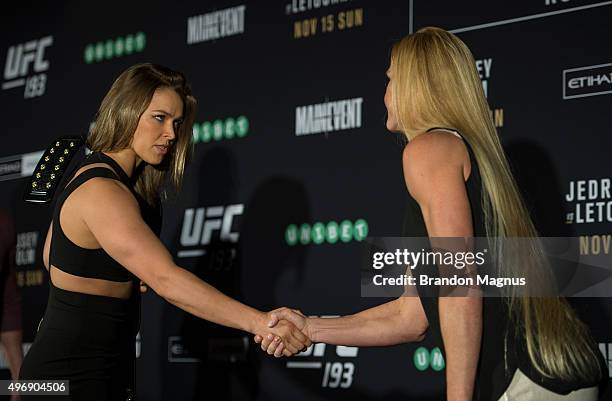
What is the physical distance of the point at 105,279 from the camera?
216 centimetres

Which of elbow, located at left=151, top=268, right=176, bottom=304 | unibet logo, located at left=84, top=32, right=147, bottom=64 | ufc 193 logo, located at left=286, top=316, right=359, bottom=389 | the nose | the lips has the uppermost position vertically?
unibet logo, located at left=84, top=32, right=147, bottom=64

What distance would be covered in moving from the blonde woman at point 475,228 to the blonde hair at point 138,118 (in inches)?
31.4

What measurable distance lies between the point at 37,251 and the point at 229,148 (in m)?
1.31

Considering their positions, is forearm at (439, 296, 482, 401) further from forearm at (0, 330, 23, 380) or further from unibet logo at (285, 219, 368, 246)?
forearm at (0, 330, 23, 380)

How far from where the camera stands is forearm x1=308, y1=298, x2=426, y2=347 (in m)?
2.17

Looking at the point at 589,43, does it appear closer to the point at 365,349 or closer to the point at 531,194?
the point at 531,194

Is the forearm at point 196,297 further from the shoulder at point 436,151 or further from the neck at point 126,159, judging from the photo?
the shoulder at point 436,151

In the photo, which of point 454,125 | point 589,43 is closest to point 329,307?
point 589,43

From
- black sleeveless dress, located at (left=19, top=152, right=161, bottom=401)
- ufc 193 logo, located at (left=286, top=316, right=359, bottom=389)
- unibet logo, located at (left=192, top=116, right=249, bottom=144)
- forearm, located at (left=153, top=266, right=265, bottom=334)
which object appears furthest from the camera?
unibet logo, located at (left=192, top=116, right=249, bottom=144)

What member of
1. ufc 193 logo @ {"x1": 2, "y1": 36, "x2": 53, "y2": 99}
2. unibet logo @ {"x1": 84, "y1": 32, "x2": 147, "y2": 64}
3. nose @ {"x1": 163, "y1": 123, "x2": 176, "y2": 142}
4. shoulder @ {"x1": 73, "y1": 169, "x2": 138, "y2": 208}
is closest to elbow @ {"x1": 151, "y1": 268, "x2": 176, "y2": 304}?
shoulder @ {"x1": 73, "y1": 169, "x2": 138, "y2": 208}

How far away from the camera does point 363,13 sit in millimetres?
3541

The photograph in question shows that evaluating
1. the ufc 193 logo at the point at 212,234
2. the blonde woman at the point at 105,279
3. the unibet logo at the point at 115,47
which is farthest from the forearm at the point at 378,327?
the unibet logo at the point at 115,47

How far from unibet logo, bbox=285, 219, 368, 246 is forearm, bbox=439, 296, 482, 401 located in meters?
1.69

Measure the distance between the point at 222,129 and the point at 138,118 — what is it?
61.8 inches
